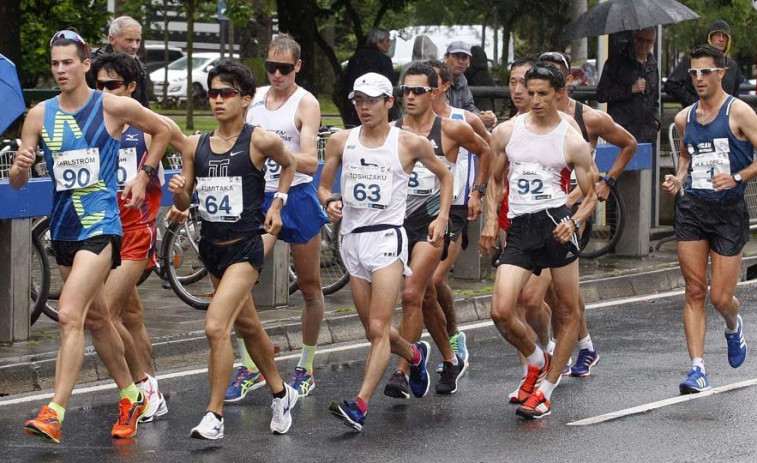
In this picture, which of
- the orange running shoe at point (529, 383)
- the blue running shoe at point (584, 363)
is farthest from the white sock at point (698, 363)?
the orange running shoe at point (529, 383)

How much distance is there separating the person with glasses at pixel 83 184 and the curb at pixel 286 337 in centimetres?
138

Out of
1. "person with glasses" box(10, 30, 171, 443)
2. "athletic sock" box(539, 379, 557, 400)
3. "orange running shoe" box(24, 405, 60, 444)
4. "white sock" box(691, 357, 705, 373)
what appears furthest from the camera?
"white sock" box(691, 357, 705, 373)

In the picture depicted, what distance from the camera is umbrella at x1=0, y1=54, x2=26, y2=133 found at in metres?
9.40

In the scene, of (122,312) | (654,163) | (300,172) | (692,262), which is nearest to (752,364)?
(692,262)

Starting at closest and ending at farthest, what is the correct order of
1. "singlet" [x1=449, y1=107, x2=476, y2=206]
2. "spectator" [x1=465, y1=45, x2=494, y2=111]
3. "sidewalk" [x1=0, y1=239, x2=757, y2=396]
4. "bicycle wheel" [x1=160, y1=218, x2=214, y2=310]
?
"sidewalk" [x1=0, y1=239, x2=757, y2=396] → "singlet" [x1=449, y1=107, x2=476, y2=206] → "bicycle wheel" [x1=160, y1=218, x2=214, y2=310] → "spectator" [x1=465, y1=45, x2=494, y2=111]

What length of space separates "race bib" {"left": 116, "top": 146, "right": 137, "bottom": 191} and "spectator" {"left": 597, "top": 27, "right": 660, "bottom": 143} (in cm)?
731

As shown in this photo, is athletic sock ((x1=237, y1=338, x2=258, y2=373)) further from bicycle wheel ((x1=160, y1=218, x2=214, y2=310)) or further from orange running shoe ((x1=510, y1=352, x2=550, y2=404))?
bicycle wheel ((x1=160, y1=218, x2=214, y2=310))

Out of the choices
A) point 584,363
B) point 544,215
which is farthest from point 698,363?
point 544,215

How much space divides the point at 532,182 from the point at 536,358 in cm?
99

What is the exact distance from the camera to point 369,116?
831 cm

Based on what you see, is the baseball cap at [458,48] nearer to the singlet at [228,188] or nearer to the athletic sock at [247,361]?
the athletic sock at [247,361]

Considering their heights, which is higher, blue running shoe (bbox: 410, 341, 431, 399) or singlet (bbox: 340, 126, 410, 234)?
singlet (bbox: 340, 126, 410, 234)

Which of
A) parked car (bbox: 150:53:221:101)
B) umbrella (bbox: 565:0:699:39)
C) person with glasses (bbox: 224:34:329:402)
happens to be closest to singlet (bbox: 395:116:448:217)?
person with glasses (bbox: 224:34:329:402)

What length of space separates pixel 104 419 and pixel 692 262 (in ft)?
11.6
